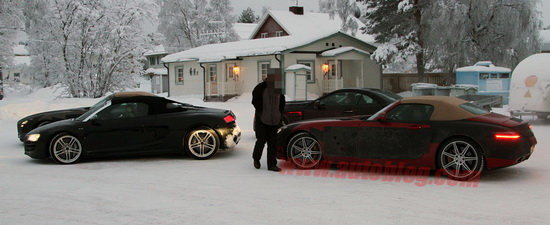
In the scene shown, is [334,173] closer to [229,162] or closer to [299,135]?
[299,135]

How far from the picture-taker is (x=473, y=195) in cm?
674

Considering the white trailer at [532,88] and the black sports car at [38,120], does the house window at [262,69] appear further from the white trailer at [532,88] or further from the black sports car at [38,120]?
the black sports car at [38,120]

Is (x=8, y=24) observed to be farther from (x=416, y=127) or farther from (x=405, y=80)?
(x=416, y=127)

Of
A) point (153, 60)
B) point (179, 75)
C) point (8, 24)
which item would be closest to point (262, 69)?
point (179, 75)

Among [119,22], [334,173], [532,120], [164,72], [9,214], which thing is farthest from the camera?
[164,72]

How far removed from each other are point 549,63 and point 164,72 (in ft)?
151

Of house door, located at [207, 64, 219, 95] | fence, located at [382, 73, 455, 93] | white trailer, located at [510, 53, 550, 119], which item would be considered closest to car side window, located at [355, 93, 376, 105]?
white trailer, located at [510, 53, 550, 119]

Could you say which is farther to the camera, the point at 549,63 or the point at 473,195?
the point at 549,63

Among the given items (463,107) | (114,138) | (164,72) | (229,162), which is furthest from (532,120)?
(164,72)

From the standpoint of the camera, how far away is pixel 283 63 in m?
31.5

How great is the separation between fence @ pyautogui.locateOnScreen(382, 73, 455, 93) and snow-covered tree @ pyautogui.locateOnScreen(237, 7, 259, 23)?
57.8m

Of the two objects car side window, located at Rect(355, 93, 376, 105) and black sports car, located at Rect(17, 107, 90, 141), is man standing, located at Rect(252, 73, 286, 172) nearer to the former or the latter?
car side window, located at Rect(355, 93, 376, 105)

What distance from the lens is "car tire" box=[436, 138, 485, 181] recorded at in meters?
7.51

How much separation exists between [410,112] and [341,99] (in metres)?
4.10
